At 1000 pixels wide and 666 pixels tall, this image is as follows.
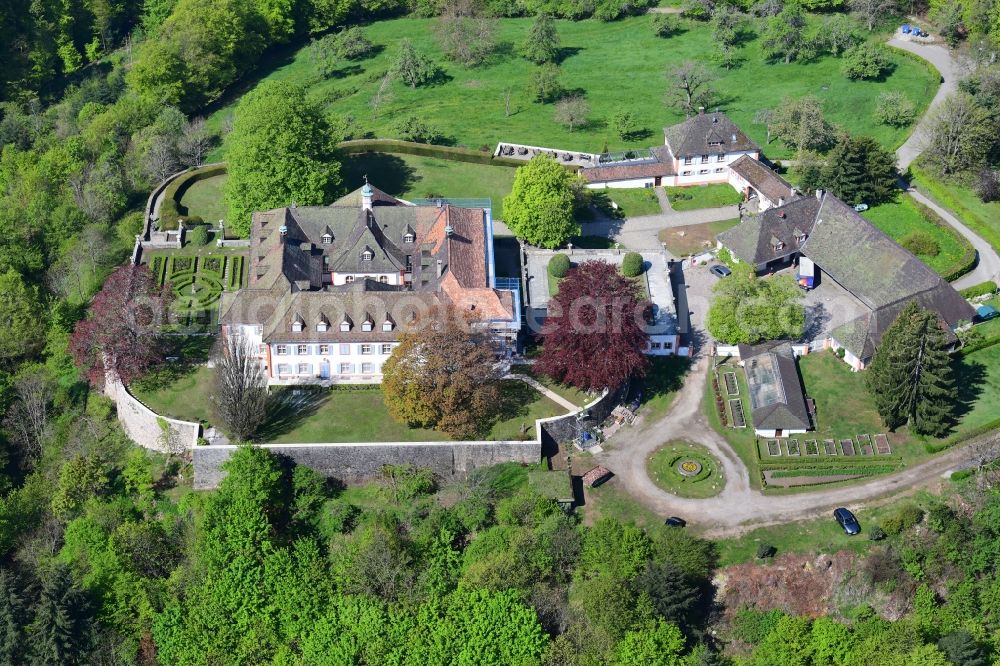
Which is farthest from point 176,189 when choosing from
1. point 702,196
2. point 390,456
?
point 702,196

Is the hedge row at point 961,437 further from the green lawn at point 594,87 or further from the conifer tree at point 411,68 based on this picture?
the conifer tree at point 411,68

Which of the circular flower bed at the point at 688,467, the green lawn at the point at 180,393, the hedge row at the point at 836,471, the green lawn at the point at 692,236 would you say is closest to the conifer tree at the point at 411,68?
the green lawn at the point at 692,236

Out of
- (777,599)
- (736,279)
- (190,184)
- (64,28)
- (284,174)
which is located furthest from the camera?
(64,28)

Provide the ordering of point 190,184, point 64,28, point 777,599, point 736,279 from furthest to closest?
point 64,28, point 190,184, point 736,279, point 777,599

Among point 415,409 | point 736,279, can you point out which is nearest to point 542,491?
point 415,409

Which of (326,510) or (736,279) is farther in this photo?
(736,279)

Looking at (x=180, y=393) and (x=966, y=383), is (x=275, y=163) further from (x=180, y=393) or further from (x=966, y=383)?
(x=966, y=383)

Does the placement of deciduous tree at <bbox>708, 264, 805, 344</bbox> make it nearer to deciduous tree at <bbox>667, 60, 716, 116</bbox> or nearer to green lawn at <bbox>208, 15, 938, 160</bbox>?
green lawn at <bbox>208, 15, 938, 160</bbox>

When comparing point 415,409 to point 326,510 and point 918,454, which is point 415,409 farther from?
point 918,454
